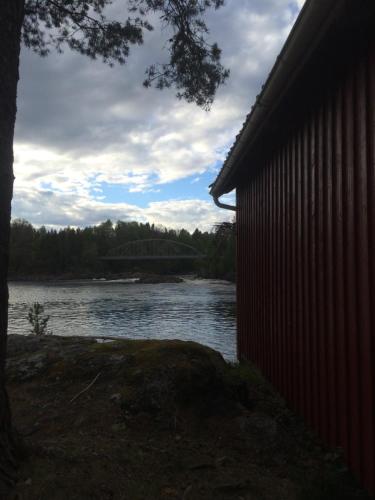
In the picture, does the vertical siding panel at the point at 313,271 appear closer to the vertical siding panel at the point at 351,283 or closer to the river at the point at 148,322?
the vertical siding panel at the point at 351,283

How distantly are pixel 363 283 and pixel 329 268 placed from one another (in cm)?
55

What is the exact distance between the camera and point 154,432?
3.19 metres

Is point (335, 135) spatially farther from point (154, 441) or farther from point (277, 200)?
point (154, 441)

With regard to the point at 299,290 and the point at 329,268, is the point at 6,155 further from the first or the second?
the point at 299,290

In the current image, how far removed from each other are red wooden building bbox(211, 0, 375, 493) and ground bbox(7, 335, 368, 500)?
412mm

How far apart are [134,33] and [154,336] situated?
1105 centimetres

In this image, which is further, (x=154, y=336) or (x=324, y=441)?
(x=154, y=336)

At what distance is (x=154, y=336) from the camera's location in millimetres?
14461

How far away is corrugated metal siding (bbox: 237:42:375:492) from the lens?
268 centimetres

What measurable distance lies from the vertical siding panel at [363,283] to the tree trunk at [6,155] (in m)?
2.09

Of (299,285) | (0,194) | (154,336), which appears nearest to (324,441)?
(299,285)

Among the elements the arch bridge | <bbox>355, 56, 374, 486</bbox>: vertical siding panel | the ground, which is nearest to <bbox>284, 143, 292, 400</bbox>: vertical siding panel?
the ground

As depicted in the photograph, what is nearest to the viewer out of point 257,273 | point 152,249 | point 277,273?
point 277,273

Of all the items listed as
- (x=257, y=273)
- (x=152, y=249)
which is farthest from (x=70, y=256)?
(x=257, y=273)
